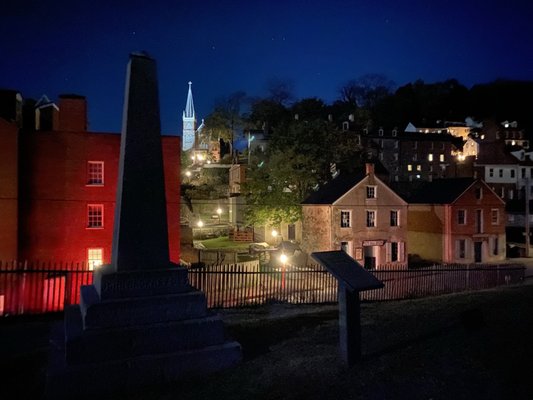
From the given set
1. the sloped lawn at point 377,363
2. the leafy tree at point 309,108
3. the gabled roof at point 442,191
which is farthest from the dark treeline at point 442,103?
the sloped lawn at point 377,363

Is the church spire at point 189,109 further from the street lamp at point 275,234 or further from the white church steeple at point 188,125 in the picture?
the street lamp at point 275,234

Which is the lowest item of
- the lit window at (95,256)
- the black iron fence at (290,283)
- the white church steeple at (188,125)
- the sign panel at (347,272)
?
the black iron fence at (290,283)

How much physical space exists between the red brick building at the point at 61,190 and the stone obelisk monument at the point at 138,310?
14818mm

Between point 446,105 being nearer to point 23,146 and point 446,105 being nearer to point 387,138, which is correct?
point 387,138

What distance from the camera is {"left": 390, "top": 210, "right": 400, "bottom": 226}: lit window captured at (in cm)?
3697

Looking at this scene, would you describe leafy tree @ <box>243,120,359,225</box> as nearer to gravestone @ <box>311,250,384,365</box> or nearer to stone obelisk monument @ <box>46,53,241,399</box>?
stone obelisk monument @ <box>46,53,241,399</box>

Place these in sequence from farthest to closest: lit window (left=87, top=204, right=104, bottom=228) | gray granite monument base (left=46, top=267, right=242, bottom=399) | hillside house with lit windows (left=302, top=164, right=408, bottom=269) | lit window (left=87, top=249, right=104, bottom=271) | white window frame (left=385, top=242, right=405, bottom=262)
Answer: white window frame (left=385, top=242, right=405, bottom=262)
hillside house with lit windows (left=302, top=164, right=408, bottom=269)
lit window (left=87, top=204, right=104, bottom=228)
lit window (left=87, top=249, right=104, bottom=271)
gray granite monument base (left=46, top=267, right=242, bottom=399)

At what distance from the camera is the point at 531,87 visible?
105 meters

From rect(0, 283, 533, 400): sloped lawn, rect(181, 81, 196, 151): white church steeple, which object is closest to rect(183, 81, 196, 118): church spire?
rect(181, 81, 196, 151): white church steeple

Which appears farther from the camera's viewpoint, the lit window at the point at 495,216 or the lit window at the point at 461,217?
the lit window at the point at 495,216

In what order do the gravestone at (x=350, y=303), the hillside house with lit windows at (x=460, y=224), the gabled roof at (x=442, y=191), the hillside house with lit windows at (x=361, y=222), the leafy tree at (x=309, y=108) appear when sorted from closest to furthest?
the gravestone at (x=350, y=303), the hillside house with lit windows at (x=361, y=222), the hillside house with lit windows at (x=460, y=224), the gabled roof at (x=442, y=191), the leafy tree at (x=309, y=108)

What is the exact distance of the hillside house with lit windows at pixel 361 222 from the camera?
35156mm

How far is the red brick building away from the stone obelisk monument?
583 inches

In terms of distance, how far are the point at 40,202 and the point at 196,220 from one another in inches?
1365
